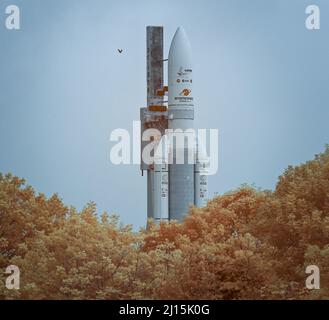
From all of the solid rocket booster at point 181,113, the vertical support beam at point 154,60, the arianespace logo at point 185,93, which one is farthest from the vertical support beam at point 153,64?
the arianespace logo at point 185,93

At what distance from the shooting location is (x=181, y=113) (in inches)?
1747

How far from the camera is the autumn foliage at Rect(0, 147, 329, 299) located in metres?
33.5

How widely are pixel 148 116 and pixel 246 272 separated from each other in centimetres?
1476

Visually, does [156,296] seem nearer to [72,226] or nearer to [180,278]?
[180,278]

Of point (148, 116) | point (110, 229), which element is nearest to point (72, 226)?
point (110, 229)

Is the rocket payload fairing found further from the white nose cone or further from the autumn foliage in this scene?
the autumn foliage

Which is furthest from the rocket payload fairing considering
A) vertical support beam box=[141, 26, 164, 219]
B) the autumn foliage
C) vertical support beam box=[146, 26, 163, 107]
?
the autumn foliage

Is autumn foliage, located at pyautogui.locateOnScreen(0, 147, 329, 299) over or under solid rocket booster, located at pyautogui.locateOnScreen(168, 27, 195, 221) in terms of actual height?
under

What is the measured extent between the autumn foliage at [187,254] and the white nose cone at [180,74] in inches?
252

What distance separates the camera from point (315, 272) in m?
32.4

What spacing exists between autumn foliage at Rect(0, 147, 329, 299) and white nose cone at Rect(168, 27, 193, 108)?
639 cm

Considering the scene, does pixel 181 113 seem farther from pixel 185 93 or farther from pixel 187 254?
pixel 187 254
